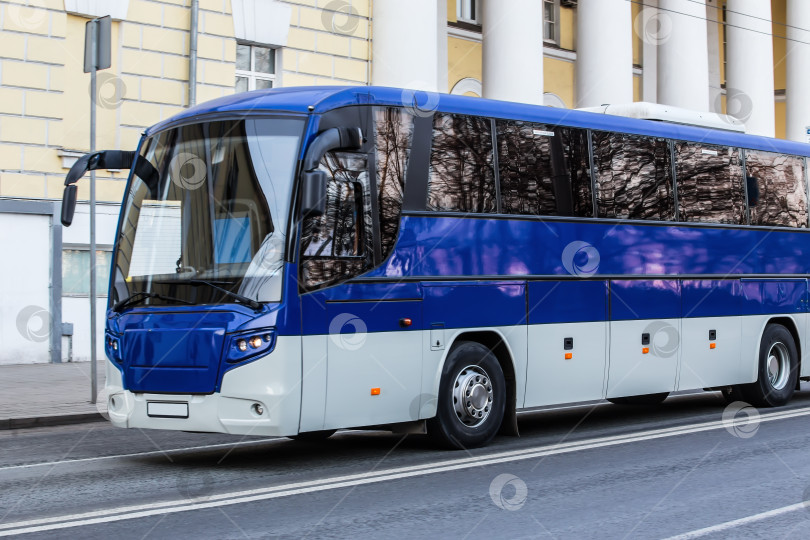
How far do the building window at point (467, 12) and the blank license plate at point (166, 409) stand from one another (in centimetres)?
2205

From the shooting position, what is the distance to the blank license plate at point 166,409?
30.0 ft

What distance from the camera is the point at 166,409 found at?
30.3 feet

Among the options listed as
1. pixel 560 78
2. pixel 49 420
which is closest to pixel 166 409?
pixel 49 420

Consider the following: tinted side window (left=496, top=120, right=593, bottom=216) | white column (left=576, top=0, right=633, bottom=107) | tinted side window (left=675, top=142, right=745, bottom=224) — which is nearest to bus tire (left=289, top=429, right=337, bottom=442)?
tinted side window (left=496, top=120, right=593, bottom=216)

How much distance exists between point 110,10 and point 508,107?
36.1 ft

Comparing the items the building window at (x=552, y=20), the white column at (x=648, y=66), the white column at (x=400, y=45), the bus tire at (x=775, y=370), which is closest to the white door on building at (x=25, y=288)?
the white column at (x=400, y=45)

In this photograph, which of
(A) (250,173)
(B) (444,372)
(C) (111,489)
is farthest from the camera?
(B) (444,372)

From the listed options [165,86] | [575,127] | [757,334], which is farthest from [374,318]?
[165,86]

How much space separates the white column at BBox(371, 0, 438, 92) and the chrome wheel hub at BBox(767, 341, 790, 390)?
35.8 feet

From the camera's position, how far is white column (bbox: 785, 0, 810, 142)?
34281mm

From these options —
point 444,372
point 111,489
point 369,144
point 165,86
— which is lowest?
point 111,489

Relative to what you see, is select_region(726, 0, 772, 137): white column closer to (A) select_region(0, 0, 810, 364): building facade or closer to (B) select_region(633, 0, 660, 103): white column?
(A) select_region(0, 0, 810, 364): building facade

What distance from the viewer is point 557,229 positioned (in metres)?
11.6

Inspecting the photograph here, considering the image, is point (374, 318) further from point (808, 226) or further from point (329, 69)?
point (329, 69)
